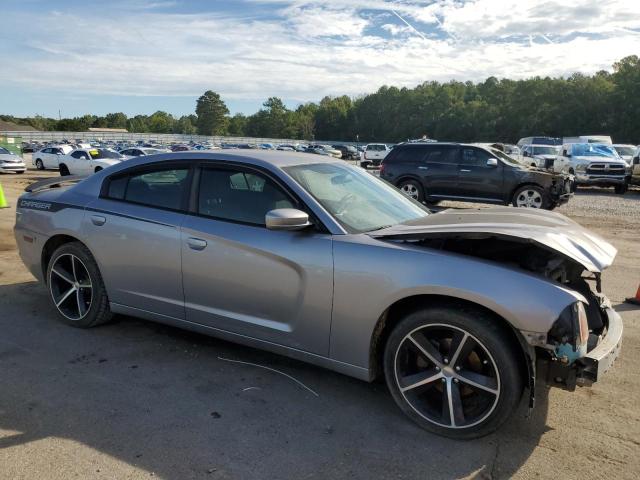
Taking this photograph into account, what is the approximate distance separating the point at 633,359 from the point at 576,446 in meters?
1.54

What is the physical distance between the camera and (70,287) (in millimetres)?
4637

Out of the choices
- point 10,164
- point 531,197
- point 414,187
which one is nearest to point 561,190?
point 531,197

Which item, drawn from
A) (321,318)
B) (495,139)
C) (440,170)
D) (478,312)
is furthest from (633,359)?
(495,139)

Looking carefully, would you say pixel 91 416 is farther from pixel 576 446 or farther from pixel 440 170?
pixel 440 170

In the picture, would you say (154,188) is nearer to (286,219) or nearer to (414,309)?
(286,219)

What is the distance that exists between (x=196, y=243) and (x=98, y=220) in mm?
1127

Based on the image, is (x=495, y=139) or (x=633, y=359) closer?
(x=633, y=359)

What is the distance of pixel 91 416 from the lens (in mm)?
3160

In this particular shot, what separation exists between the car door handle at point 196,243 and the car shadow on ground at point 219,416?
891 millimetres

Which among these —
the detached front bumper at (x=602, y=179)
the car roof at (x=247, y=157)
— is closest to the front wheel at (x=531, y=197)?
the detached front bumper at (x=602, y=179)

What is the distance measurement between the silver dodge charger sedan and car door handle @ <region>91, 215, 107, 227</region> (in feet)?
0.04

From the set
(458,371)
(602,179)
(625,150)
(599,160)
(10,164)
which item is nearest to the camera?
(458,371)

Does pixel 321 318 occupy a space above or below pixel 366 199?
below

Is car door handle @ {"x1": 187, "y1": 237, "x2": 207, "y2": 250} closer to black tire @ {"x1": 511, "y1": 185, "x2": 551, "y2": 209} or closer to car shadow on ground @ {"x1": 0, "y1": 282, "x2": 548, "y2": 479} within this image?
car shadow on ground @ {"x1": 0, "y1": 282, "x2": 548, "y2": 479}
